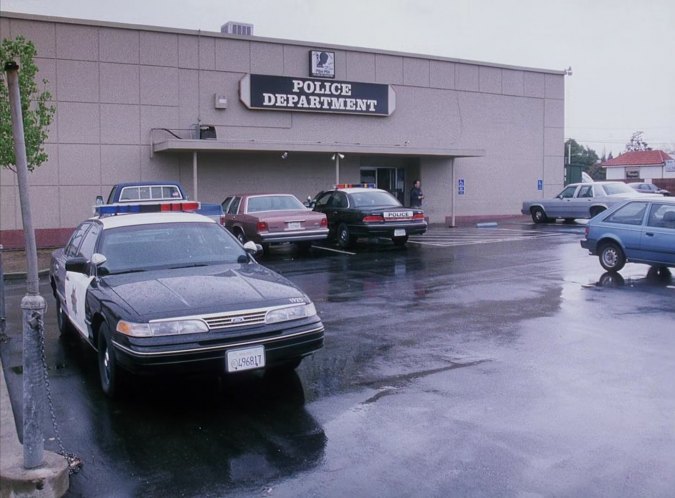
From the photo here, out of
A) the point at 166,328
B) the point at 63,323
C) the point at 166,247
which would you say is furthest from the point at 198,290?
the point at 63,323

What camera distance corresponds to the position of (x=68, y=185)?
21562 millimetres

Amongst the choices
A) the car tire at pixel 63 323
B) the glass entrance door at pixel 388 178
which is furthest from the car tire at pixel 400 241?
the car tire at pixel 63 323

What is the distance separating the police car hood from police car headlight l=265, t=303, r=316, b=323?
0.08m

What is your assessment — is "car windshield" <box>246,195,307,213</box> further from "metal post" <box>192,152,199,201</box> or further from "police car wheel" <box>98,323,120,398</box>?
"police car wheel" <box>98,323,120,398</box>

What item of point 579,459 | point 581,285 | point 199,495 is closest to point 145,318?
point 199,495

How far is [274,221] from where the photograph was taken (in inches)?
666

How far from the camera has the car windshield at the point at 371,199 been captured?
61.7 feet

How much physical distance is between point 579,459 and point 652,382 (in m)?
2.14

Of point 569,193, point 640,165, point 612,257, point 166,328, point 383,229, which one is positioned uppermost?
point 640,165

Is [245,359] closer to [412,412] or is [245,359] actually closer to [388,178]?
[412,412]

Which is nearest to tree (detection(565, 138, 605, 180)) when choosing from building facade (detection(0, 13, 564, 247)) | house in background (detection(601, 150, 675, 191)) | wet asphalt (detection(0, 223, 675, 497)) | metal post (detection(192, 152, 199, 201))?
house in background (detection(601, 150, 675, 191))

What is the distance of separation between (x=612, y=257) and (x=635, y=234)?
0.73 meters

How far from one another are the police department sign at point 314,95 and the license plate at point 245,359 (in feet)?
62.7

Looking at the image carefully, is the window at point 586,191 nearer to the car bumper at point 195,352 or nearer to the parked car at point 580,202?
the parked car at point 580,202
